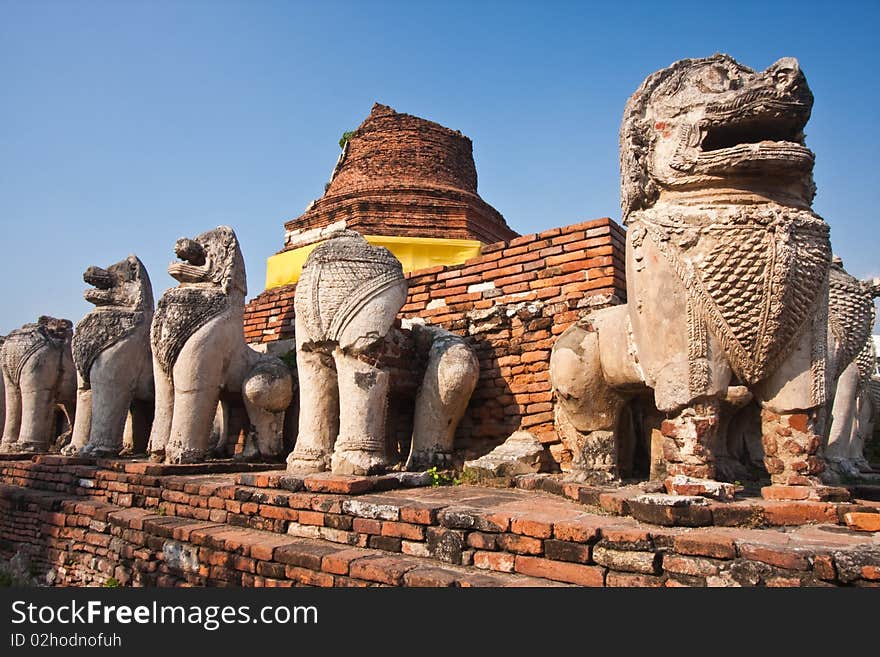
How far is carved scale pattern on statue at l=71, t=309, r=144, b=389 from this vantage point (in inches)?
253

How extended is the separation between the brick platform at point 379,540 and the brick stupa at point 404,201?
445cm

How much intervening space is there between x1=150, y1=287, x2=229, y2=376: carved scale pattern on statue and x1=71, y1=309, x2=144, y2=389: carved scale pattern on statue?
107 centimetres

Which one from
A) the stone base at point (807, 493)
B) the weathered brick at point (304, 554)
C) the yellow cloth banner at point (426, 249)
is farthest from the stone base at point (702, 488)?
the yellow cloth banner at point (426, 249)

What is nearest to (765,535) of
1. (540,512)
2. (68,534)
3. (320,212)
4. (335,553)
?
(540,512)

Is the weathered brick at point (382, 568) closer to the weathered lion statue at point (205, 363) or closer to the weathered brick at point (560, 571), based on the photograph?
the weathered brick at point (560, 571)

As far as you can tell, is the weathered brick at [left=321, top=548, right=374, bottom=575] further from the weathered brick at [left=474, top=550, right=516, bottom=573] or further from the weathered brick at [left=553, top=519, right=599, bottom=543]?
the weathered brick at [left=553, top=519, right=599, bottom=543]

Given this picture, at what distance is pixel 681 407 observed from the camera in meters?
2.97

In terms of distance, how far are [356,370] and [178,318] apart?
2004mm

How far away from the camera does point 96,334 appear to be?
6453 millimetres

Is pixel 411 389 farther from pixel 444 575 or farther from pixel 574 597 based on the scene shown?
pixel 574 597

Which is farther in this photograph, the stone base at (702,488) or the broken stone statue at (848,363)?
the broken stone statue at (848,363)

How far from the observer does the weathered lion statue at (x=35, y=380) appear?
7445 mm

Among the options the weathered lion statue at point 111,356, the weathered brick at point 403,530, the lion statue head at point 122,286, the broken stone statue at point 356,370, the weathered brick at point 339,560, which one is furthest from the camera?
the lion statue head at point 122,286

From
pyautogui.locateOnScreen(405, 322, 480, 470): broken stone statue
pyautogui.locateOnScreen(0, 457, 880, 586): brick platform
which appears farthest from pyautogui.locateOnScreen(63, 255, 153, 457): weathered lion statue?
pyautogui.locateOnScreen(405, 322, 480, 470): broken stone statue
